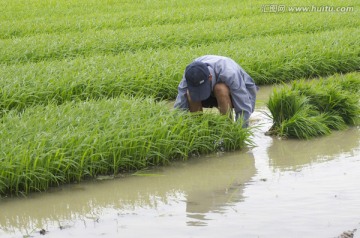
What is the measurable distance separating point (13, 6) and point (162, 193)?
12.8m

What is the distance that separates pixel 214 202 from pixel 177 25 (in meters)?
8.52

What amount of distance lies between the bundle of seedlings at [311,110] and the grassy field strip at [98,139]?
24.6 inches

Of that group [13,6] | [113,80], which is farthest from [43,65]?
[13,6]

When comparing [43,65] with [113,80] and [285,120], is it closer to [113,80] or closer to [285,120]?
[113,80]

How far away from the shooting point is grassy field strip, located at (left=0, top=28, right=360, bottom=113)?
8156mm

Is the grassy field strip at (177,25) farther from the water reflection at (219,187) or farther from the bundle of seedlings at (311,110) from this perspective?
the water reflection at (219,187)

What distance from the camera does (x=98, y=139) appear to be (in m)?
5.98

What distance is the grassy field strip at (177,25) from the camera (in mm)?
12758

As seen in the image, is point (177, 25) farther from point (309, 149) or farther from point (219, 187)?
point (219, 187)

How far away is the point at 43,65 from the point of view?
9.20 metres

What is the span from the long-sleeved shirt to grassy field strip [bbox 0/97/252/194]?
0.15 metres

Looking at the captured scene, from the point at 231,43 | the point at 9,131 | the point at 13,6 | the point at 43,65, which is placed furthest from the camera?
the point at 13,6

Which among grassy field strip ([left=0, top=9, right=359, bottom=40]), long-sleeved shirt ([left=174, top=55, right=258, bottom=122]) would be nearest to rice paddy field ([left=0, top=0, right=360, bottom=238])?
long-sleeved shirt ([left=174, top=55, right=258, bottom=122])

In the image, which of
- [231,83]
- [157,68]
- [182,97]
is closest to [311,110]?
[231,83]
